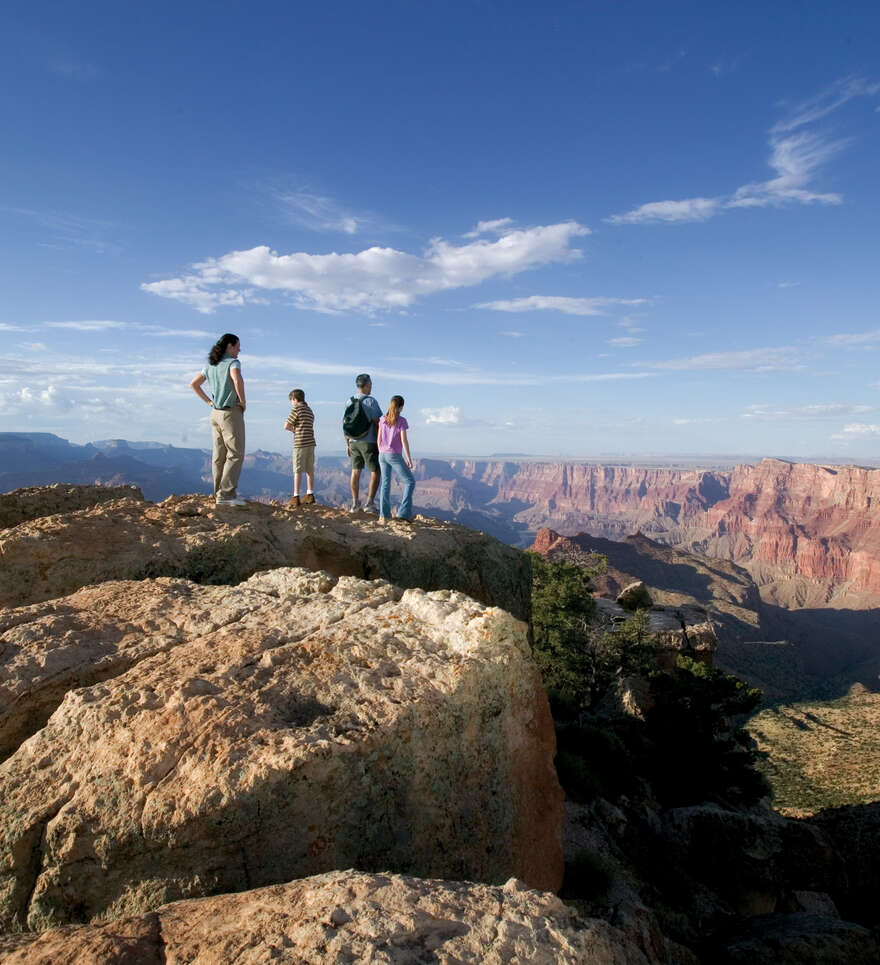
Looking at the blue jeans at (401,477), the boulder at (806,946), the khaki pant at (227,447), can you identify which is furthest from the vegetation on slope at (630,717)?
the khaki pant at (227,447)

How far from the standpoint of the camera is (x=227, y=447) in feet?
33.6

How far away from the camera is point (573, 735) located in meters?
16.6

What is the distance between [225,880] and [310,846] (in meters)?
0.60

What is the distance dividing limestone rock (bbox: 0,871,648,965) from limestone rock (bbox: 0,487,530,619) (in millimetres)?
5361

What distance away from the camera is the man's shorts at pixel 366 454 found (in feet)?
40.0

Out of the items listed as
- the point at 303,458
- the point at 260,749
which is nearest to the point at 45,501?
the point at 303,458

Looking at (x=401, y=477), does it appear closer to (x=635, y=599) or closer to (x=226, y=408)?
(x=226, y=408)

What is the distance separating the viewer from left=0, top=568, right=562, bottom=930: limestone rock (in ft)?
13.0

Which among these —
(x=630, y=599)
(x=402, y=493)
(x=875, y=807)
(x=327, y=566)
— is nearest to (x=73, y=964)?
(x=327, y=566)

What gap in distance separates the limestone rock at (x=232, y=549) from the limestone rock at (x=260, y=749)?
5.12 feet

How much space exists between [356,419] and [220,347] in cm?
307

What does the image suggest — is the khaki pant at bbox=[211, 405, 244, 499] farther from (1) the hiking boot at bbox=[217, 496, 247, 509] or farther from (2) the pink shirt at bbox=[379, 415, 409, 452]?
(2) the pink shirt at bbox=[379, 415, 409, 452]

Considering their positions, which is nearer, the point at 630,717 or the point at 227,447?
the point at 227,447

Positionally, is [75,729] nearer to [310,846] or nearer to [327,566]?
[310,846]
